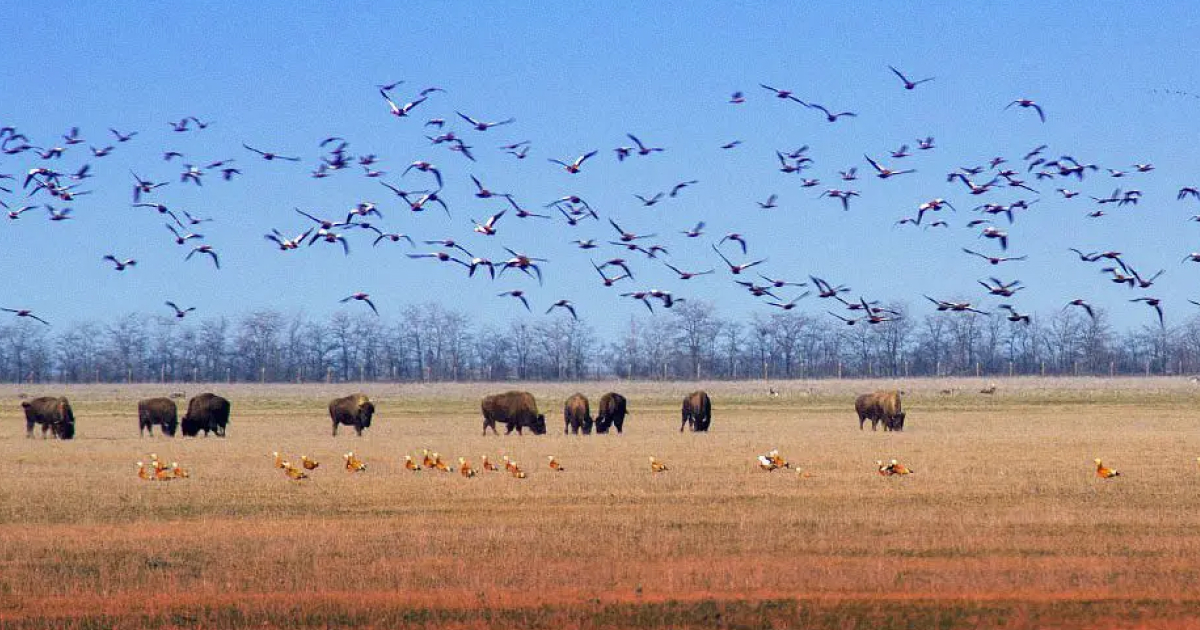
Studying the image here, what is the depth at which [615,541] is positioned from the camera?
808 inches

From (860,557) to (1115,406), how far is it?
6405 cm

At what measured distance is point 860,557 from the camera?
749 inches

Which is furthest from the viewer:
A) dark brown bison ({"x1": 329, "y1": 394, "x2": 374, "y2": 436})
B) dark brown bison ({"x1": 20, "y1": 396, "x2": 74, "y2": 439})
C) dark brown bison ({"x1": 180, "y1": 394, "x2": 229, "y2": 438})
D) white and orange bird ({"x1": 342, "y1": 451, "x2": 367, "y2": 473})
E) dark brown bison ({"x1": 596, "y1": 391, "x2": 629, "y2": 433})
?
dark brown bison ({"x1": 596, "y1": 391, "x2": 629, "y2": 433})

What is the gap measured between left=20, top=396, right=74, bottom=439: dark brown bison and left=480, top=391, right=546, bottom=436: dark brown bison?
1273cm

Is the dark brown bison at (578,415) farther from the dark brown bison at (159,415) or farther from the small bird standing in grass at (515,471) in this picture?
the small bird standing in grass at (515,471)

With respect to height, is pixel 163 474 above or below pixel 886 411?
below

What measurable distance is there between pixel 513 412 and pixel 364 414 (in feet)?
16.3

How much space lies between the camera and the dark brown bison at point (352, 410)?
5044cm

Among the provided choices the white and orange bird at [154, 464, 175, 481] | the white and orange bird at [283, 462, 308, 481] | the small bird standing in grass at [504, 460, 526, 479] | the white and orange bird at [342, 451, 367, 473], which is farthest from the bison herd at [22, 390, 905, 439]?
the white and orange bird at [283, 462, 308, 481]

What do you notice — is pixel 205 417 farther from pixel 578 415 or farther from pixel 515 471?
pixel 515 471

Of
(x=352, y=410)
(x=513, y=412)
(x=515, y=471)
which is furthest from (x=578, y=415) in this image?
(x=515, y=471)

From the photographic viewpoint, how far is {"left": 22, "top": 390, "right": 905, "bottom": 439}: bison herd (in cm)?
4931

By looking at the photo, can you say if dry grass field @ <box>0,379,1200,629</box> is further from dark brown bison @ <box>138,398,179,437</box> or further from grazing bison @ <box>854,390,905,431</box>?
grazing bison @ <box>854,390,905,431</box>

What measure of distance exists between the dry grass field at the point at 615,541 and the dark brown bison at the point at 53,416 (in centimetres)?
719
